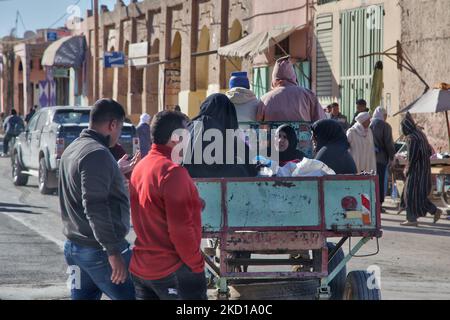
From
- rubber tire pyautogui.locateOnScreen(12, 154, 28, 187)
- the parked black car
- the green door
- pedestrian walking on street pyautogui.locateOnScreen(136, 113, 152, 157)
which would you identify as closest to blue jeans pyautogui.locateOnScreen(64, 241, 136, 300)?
the parked black car

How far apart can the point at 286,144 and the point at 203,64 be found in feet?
96.4

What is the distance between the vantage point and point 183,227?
6004 millimetres

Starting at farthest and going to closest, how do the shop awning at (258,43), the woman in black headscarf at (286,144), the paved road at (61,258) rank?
1. the shop awning at (258,43)
2. the paved road at (61,258)
3. the woman in black headscarf at (286,144)

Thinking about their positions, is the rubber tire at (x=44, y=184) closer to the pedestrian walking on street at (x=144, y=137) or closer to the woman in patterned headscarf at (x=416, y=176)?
the pedestrian walking on street at (x=144, y=137)

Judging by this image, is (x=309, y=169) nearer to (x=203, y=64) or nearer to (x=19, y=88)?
(x=203, y=64)

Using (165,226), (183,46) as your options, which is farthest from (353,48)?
(165,226)

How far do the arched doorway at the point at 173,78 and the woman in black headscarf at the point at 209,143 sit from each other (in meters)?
33.7

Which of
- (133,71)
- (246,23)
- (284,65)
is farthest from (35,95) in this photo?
(284,65)

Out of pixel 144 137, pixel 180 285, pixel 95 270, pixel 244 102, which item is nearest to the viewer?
pixel 180 285

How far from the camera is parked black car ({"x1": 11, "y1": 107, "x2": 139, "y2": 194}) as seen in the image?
69.1ft

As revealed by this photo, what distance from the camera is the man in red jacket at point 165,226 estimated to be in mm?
6020

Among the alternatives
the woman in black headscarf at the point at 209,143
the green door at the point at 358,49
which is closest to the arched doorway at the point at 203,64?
the green door at the point at 358,49

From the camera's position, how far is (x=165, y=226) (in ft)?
20.1

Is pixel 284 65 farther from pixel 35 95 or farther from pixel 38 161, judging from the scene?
pixel 35 95
